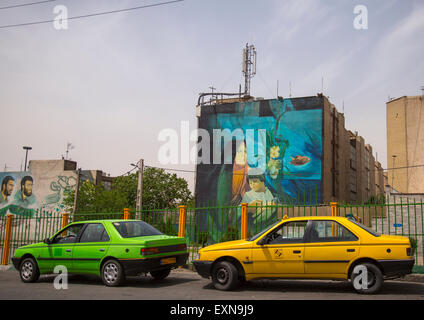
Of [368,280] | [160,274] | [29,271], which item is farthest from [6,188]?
[368,280]

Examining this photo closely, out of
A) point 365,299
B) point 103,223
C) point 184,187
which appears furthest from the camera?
point 184,187

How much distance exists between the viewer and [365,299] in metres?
7.09

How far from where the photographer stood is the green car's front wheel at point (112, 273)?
916 centimetres

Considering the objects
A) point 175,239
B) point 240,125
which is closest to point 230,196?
point 240,125

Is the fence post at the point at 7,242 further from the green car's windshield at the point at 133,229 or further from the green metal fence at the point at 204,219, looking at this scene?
the green car's windshield at the point at 133,229

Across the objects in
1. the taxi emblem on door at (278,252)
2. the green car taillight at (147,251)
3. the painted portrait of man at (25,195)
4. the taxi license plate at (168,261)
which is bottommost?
the taxi license plate at (168,261)

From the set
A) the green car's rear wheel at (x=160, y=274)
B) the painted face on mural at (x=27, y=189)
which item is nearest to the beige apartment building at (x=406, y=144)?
the green car's rear wheel at (x=160, y=274)

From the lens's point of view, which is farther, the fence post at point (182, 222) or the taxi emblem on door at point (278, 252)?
the fence post at point (182, 222)

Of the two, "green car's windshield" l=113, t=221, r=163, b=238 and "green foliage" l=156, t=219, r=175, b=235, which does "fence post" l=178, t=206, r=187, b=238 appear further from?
"green car's windshield" l=113, t=221, r=163, b=238

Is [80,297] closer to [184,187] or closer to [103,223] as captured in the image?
[103,223]

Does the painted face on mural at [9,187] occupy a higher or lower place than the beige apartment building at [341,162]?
lower

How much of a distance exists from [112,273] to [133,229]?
113 centimetres

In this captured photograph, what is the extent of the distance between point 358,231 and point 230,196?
3863 cm

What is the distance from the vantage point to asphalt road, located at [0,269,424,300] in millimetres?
7629
